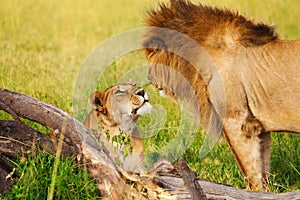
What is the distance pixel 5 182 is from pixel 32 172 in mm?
186

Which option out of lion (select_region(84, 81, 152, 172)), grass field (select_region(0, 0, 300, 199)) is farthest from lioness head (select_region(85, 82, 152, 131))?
grass field (select_region(0, 0, 300, 199))

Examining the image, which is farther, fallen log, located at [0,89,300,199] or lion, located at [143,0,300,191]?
lion, located at [143,0,300,191]

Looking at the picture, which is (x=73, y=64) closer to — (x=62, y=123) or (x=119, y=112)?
(x=119, y=112)

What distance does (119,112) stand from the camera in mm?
5047

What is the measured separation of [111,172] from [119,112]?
1.11m

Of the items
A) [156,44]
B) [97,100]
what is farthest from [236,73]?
[97,100]

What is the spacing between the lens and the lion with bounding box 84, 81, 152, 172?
4.94 metres

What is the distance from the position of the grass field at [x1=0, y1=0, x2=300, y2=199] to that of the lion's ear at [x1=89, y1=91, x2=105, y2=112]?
7.0 inches

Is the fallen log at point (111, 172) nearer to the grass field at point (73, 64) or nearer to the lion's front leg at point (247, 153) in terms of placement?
the grass field at point (73, 64)

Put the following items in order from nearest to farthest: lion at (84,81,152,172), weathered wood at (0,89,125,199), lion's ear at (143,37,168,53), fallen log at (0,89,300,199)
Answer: fallen log at (0,89,300,199) < weathered wood at (0,89,125,199) < lion at (84,81,152,172) < lion's ear at (143,37,168,53)

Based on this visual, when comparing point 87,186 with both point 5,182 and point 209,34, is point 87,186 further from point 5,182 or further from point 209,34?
point 209,34

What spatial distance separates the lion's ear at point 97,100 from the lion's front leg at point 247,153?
2.93ft

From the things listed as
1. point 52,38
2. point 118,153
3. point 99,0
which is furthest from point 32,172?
point 99,0

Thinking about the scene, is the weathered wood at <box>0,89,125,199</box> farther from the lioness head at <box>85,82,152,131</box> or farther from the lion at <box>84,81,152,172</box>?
the lioness head at <box>85,82,152,131</box>
